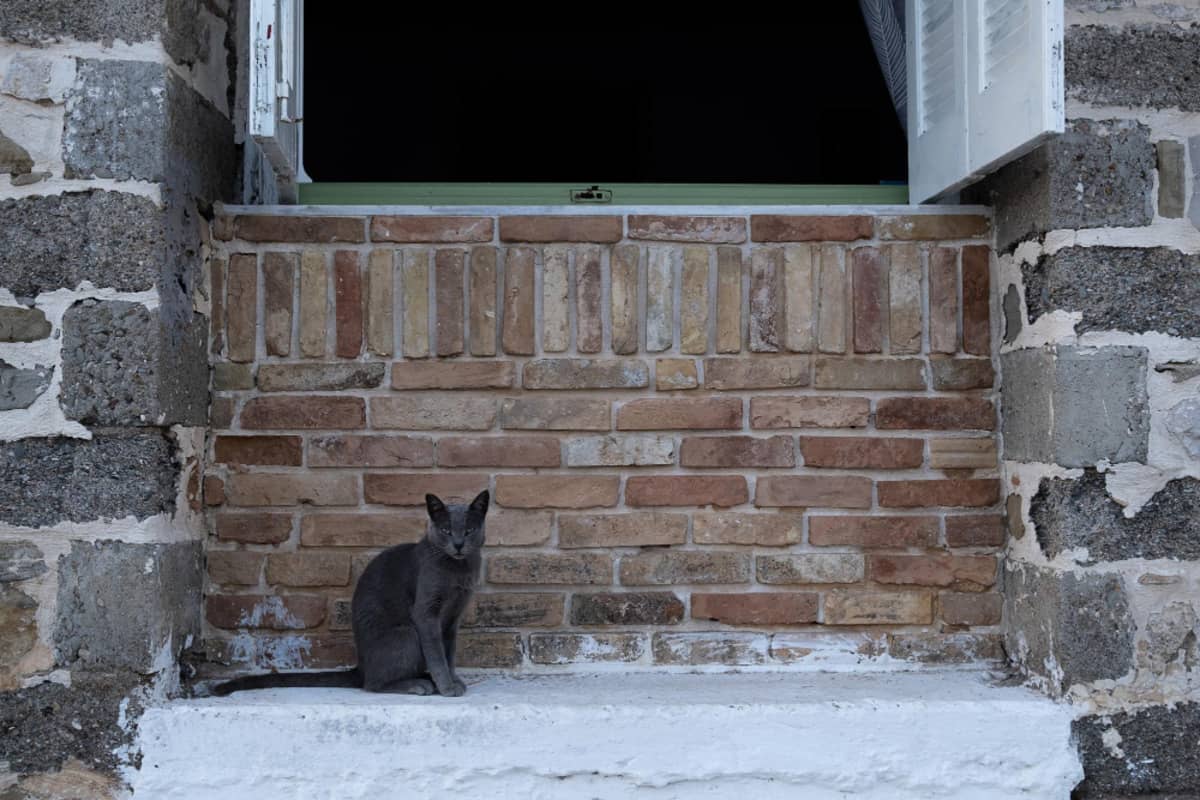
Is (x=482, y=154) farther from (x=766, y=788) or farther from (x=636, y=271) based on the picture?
(x=766, y=788)

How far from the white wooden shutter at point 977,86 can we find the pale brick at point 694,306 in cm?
63

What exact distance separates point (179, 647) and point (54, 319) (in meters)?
0.81

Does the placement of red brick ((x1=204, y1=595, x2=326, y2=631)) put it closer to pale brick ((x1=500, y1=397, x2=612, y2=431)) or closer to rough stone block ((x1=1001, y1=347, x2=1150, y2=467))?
pale brick ((x1=500, y1=397, x2=612, y2=431))

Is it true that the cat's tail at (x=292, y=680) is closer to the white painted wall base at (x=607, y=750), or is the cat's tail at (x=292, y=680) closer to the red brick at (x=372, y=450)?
the white painted wall base at (x=607, y=750)

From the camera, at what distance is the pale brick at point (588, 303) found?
294 centimetres

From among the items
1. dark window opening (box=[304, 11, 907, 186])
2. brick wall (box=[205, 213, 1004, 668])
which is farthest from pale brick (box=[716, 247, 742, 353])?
dark window opening (box=[304, 11, 907, 186])

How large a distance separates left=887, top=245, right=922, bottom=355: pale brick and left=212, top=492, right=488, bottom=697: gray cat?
1.11 metres

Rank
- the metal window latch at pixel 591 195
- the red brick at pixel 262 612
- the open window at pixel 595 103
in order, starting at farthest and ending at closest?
the open window at pixel 595 103 < the metal window latch at pixel 591 195 < the red brick at pixel 262 612

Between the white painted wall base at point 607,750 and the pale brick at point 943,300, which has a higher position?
the pale brick at point 943,300

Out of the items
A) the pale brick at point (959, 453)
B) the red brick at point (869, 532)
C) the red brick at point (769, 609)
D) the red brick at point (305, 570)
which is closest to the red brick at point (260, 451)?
the red brick at point (305, 570)

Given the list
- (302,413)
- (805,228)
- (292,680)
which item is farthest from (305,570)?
(805,228)

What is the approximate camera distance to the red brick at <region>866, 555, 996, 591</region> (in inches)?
115

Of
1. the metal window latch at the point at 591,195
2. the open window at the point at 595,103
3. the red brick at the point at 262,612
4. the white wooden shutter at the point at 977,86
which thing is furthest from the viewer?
the open window at the point at 595,103

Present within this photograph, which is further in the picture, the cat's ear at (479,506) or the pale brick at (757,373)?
the pale brick at (757,373)
